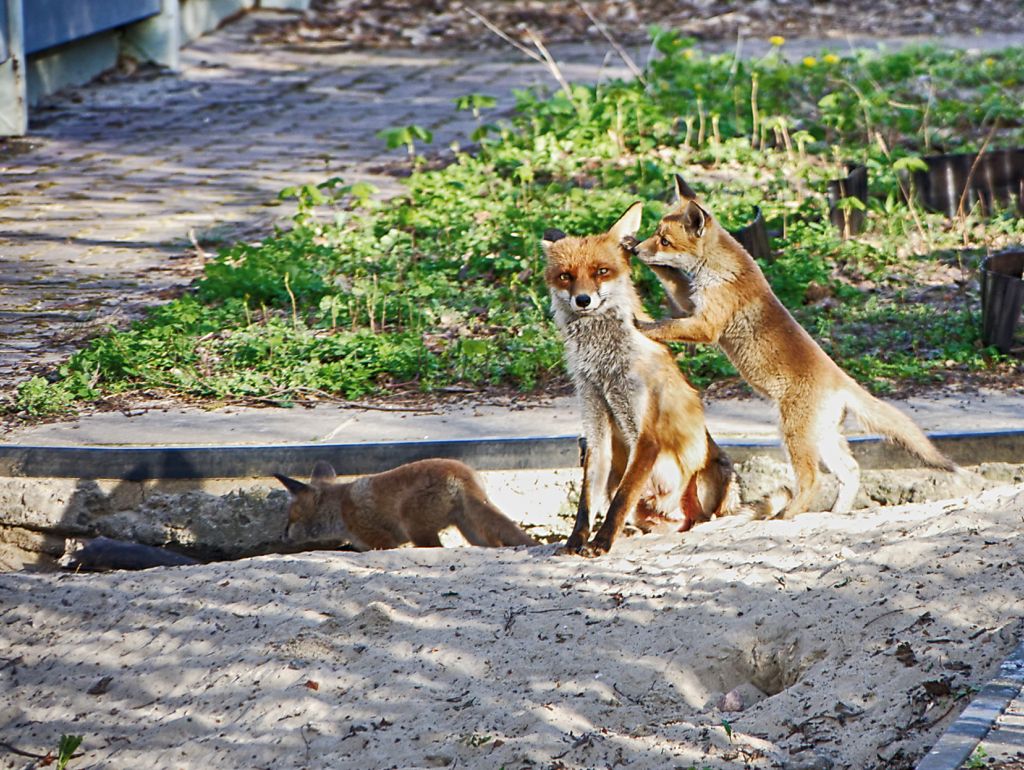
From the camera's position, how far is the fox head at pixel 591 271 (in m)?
5.64

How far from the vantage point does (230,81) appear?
634 inches

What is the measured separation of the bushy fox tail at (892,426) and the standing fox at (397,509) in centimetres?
156

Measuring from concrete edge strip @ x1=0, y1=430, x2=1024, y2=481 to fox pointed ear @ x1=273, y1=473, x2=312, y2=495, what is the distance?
247 mm

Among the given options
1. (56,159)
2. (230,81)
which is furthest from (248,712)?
(230,81)

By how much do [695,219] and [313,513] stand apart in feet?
7.41

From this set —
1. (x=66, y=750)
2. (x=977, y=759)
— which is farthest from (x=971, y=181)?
(x=66, y=750)

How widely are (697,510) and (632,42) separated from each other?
43.5 ft

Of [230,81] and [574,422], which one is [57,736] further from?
[230,81]

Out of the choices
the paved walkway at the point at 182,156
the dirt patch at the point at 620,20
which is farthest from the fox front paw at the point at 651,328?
the dirt patch at the point at 620,20

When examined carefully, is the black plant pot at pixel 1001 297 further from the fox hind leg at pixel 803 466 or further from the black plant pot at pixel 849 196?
the fox hind leg at pixel 803 466

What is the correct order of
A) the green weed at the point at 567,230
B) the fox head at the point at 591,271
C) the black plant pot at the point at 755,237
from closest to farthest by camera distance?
the fox head at the point at 591,271 < the green weed at the point at 567,230 < the black plant pot at the point at 755,237

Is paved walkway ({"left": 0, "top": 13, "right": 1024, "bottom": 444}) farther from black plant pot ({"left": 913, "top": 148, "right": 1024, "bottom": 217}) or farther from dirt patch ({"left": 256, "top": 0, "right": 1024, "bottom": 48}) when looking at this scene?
black plant pot ({"left": 913, "top": 148, "right": 1024, "bottom": 217})

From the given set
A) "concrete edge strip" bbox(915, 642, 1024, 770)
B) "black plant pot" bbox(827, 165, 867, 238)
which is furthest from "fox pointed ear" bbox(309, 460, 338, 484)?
"black plant pot" bbox(827, 165, 867, 238)

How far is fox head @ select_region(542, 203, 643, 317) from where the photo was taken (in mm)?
5641
